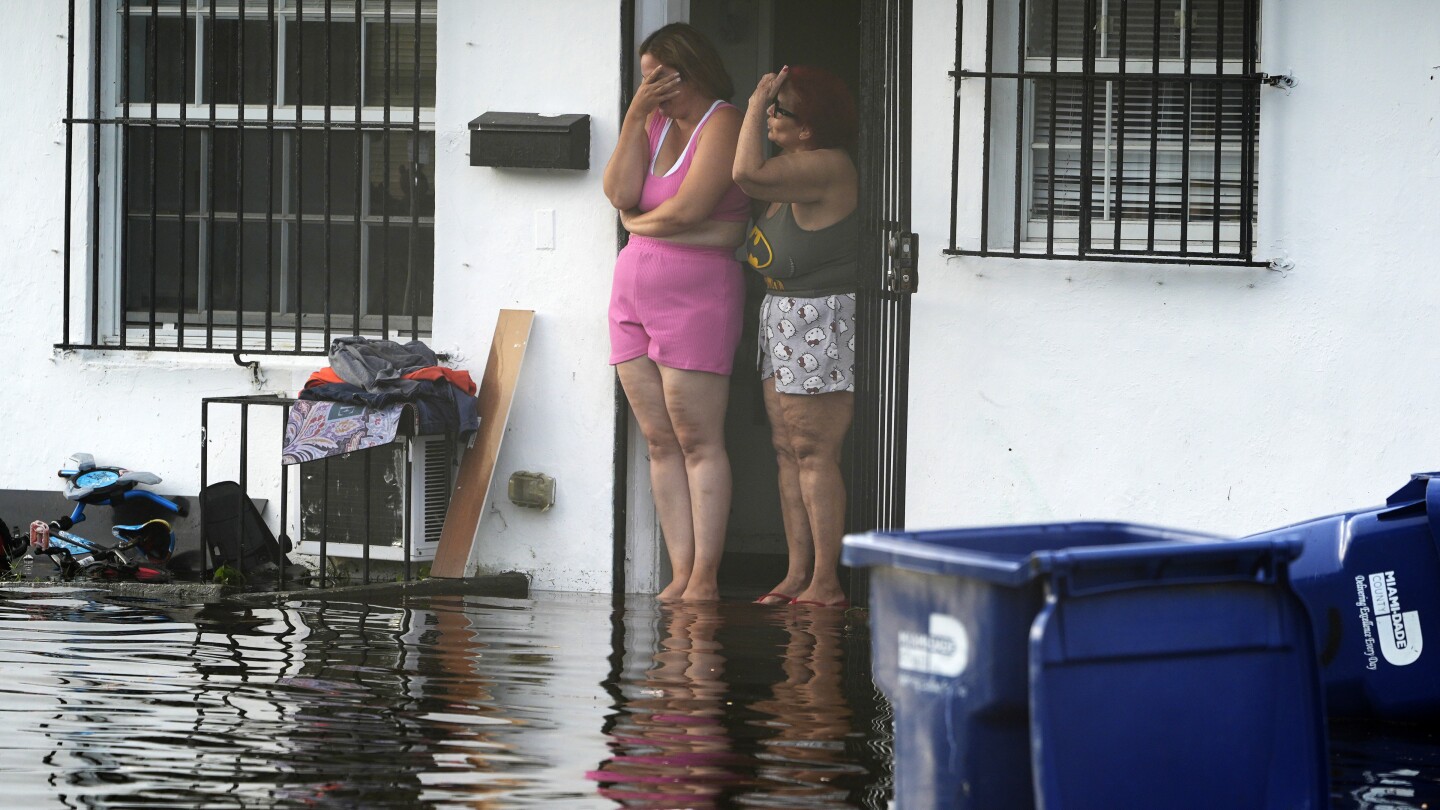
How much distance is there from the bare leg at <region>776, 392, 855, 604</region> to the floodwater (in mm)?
291

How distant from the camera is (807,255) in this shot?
7988 mm

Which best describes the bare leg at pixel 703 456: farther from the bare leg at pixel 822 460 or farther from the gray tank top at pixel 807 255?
the gray tank top at pixel 807 255

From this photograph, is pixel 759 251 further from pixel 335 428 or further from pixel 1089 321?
pixel 335 428

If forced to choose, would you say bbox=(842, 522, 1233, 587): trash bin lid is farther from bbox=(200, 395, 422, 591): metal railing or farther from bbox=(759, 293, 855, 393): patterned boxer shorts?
bbox=(200, 395, 422, 591): metal railing

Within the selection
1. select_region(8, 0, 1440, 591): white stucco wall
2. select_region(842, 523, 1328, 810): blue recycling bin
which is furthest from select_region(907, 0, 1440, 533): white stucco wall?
select_region(842, 523, 1328, 810): blue recycling bin

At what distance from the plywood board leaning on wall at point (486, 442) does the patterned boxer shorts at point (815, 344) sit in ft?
3.90

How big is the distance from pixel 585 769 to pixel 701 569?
10.7 feet

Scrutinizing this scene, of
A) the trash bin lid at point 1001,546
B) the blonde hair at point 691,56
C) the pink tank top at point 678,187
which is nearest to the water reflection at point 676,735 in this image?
the trash bin lid at point 1001,546

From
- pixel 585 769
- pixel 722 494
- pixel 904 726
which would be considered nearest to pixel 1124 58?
pixel 722 494

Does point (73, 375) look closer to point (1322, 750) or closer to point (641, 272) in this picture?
point (641, 272)

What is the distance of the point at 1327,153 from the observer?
300 inches

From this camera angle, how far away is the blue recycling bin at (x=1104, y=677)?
11.8 feet

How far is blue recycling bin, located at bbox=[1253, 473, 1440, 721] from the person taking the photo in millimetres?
5633

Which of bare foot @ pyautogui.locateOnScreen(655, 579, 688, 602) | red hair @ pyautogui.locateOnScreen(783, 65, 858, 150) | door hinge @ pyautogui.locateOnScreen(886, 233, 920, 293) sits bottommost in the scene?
bare foot @ pyautogui.locateOnScreen(655, 579, 688, 602)
